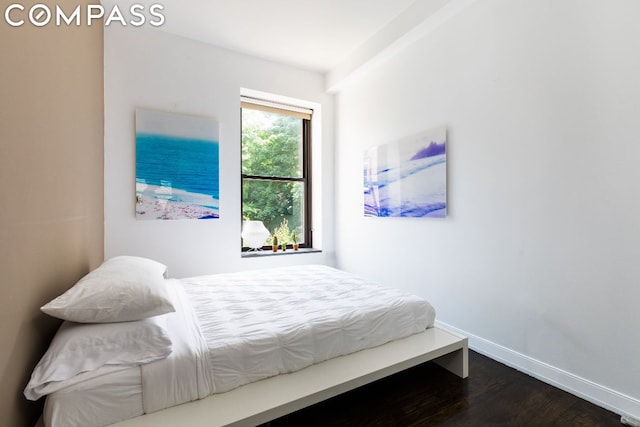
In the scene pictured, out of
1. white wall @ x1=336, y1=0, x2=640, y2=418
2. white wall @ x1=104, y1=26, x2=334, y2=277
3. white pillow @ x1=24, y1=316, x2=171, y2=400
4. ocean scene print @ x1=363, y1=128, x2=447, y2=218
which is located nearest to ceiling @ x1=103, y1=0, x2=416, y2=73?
white wall @ x1=104, y1=26, x2=334, y2=277

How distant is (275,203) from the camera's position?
4.02 meters

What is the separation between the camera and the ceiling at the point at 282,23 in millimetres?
2725

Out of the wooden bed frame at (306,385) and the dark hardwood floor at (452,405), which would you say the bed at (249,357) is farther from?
the dark hardwood floor at (452,405)

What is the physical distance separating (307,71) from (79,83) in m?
2.58

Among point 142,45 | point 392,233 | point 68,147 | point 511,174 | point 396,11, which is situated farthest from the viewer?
point 392,233

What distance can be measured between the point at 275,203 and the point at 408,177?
1.77 meters

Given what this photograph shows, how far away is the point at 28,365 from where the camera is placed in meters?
1.24

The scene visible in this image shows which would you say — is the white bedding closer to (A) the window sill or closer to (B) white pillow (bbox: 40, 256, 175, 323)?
(B) white pillow (bbox: 40, 256, 175, 323)

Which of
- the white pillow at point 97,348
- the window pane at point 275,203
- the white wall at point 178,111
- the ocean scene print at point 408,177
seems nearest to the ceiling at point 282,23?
the white wall at point 178,111

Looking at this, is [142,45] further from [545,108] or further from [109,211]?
[545,108]

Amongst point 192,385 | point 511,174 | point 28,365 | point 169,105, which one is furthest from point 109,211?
point 511,174

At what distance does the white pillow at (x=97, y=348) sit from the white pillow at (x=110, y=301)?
0.04 m

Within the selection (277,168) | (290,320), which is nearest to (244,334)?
(290,320)

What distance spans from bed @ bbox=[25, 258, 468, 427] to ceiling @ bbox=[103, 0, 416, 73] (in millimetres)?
2415
